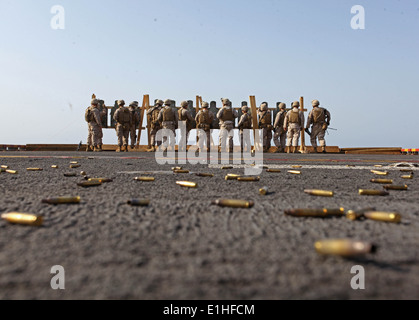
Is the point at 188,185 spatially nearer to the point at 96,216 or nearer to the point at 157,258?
the point at 96,216

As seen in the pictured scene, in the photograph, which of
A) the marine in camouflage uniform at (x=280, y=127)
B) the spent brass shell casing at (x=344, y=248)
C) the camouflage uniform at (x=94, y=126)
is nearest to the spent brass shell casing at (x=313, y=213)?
Answer: the spent brass shell casing at (x=344, y=248)

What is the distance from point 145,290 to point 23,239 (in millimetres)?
567

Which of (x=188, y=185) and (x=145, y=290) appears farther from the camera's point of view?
(x=188, y=185)

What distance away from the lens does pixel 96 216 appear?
4.53ft

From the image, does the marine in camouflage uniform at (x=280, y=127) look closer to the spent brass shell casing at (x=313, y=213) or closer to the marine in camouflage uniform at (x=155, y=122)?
the marine in camouflage uniform at (x=155, y=122)

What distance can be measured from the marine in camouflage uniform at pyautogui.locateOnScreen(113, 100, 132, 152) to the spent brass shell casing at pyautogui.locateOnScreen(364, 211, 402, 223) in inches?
554

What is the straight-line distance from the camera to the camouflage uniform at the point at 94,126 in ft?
45.2

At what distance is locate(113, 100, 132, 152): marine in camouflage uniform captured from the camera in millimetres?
14539

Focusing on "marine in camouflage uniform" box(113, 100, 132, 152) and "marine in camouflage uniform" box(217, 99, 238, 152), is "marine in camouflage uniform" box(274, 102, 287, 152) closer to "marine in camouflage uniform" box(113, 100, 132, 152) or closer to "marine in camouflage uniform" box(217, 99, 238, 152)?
"marine in camouflage uniform" box(217, 99, 238, 152)

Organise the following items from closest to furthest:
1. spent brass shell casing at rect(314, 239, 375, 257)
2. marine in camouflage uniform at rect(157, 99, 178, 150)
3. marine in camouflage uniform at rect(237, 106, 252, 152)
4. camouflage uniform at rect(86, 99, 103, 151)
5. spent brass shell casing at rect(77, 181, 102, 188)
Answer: spent brass shell casing at rect(314, 239, 375, 257)
spent brass shell casing at rect(77, 181, 102, 188)
marine in camouflage uniform at rect(157, 99, 178, 150)
camouflage uniform at rect(86, 99, 103, 151)
marine in camouflage uniform at rect(237, 106, 252, 152)

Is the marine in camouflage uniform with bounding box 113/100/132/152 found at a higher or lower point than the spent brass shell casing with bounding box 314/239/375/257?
higher

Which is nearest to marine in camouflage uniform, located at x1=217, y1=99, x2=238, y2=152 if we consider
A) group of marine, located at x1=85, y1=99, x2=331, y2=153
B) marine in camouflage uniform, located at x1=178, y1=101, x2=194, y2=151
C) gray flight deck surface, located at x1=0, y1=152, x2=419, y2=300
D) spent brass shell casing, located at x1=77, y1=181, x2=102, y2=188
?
group of marine, located at x1=85, y1=99, x2=331, y2=153
